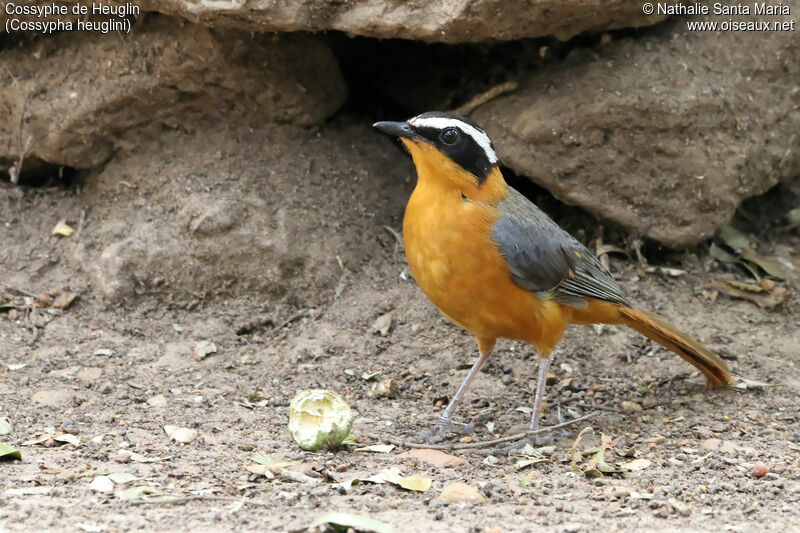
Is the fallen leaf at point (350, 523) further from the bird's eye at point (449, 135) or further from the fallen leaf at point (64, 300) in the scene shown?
the fallen leaf at point (64, 300)

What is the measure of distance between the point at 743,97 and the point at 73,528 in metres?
5.11

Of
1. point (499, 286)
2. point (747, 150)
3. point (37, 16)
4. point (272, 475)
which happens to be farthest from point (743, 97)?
point (37, 16)

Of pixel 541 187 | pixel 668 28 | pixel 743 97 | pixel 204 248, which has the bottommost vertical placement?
pixel 204 248

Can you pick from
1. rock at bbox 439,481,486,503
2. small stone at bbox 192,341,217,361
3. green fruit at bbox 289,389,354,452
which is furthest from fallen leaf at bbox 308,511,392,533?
small stone at bbox 192,341,217,361

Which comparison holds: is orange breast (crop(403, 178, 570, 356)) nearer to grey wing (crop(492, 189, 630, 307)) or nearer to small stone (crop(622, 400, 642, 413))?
grey wing (crop(492, 189, 630, 307))

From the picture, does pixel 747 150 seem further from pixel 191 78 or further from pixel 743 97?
pixel 191 78

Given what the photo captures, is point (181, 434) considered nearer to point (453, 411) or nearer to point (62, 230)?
point (453, 411)

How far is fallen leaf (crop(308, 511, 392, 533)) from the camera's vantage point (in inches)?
129

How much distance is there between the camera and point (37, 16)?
601 cm

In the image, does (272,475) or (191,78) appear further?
(191,78)

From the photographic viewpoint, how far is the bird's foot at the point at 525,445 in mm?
4812

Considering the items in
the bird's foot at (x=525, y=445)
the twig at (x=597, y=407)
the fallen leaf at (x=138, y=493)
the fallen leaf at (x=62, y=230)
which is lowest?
the bird's foot at (x=525, y=445)

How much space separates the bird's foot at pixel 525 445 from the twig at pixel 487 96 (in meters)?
2.47

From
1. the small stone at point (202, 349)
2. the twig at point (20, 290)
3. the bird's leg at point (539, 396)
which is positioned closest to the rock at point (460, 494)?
the bird's leg at point (539, 396)
